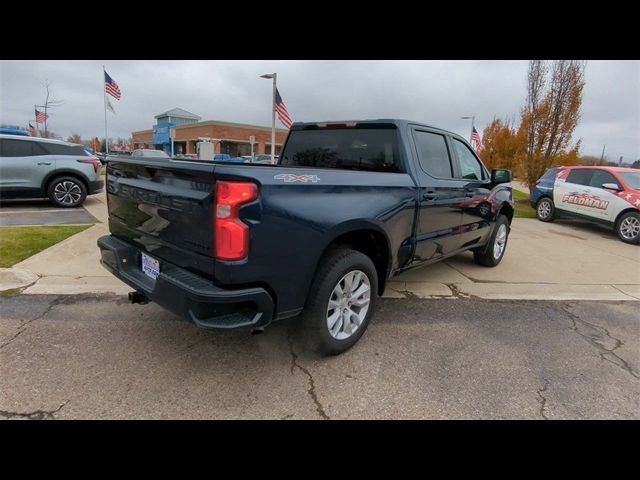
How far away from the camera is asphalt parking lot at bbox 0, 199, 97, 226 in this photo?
7.34m

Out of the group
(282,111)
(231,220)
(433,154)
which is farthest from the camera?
(282,111)

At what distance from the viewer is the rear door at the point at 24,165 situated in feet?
27.3

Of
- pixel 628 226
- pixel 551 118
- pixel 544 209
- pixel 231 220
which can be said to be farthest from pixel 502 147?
pixel 231 220

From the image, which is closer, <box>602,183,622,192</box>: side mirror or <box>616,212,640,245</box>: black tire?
<box>616,212,640,245</box>: black tire

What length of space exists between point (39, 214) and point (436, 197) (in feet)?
27.1

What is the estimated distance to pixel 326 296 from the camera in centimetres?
280

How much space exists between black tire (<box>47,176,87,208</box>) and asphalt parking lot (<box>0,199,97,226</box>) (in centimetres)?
21

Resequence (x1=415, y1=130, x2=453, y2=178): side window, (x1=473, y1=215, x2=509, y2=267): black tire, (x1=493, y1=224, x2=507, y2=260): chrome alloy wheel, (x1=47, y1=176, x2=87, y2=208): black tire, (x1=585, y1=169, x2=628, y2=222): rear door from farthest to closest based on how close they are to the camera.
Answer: (x1=585, y1=169, x2=628, y2=222): rear door → (x1=47, y1=176, x2=87, y2=208): black tire → (x1=493, y1=224, x2=507, y2=260): chrome alloy wheel → (x1=473, y1=215, x2=509, y2=267): black tire → (x1=415, y1=130, x2=453, y2=178): side window

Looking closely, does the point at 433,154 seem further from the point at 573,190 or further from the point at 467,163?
the point at 573,190

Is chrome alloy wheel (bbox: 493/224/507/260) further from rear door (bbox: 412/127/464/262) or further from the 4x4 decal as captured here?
the 4x4 decal

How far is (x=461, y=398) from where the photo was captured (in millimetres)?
2688

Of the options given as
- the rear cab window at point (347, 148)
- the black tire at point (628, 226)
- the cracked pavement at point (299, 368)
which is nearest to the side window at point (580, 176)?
the black tire at point (628, 226)

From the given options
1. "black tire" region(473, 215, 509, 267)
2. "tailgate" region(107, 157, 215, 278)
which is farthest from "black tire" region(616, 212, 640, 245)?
"tailgate" region(107, 157, 215, 278)

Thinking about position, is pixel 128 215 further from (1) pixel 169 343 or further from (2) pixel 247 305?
(2) pixel 247 305
